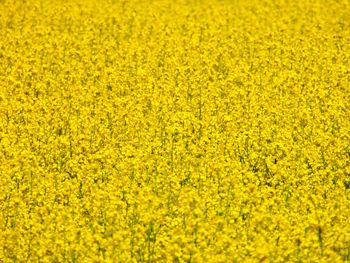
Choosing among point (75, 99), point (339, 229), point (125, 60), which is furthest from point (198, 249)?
point (125, 60)

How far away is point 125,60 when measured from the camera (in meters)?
13.5

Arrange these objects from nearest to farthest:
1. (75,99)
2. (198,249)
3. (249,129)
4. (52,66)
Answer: (198,249) < (249,129) < (75,99) < (52,66)

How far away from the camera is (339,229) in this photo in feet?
27.9

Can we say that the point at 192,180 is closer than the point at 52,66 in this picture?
Yes

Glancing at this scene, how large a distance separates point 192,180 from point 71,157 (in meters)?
1.72

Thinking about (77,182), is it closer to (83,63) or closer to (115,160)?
(115,160)

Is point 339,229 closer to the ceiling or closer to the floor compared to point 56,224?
closer to the ceiling

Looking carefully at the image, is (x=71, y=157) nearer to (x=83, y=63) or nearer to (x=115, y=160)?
(x=115, y=160)

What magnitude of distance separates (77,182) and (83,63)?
387cm

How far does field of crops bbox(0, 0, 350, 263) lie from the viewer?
859cm

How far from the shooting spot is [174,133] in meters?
11.1

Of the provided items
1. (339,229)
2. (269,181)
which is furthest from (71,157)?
(339,229)

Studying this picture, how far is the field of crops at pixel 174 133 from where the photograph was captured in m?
8.59

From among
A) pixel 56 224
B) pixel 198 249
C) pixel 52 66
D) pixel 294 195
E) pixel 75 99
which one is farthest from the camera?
pixel 52 66
